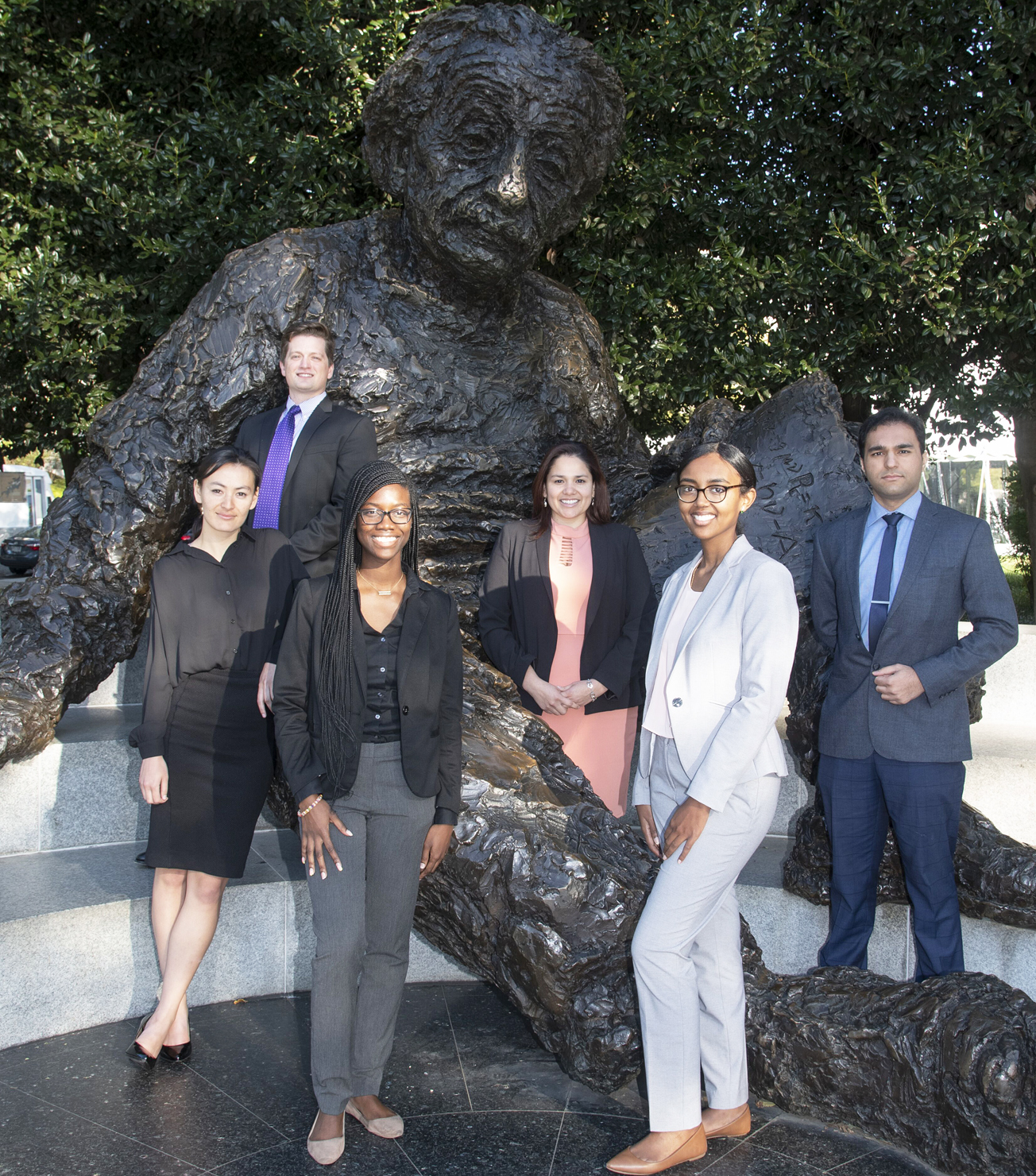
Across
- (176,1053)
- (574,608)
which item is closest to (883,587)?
(574,608)

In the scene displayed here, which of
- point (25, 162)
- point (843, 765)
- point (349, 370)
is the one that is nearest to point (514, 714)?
point (843, 765)

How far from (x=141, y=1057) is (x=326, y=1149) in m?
0.71

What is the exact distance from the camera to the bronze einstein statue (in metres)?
3.04

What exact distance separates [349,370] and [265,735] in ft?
3.76

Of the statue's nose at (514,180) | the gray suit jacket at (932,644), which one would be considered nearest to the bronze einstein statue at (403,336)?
the statue's nose at (514,180)

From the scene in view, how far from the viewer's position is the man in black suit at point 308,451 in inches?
116

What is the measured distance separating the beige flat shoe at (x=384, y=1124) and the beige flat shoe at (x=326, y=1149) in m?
0.09

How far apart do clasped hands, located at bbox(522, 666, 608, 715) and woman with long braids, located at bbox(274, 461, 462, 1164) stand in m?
0.67

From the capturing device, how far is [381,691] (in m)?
2.33

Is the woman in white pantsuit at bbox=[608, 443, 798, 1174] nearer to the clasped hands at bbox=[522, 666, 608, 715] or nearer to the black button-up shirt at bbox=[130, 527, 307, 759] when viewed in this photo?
the clasped hands at bbox=[522, 666, 608, 715]

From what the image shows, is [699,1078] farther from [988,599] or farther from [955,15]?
[955,15]

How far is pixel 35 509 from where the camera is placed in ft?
89.0

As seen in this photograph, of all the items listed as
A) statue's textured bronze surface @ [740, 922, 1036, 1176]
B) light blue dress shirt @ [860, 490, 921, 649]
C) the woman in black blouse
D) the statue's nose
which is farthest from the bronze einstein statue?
statue's textured bronze surface @ [740, 922, 1036, 1176]

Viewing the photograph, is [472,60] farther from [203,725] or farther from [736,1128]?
[736,1128]
